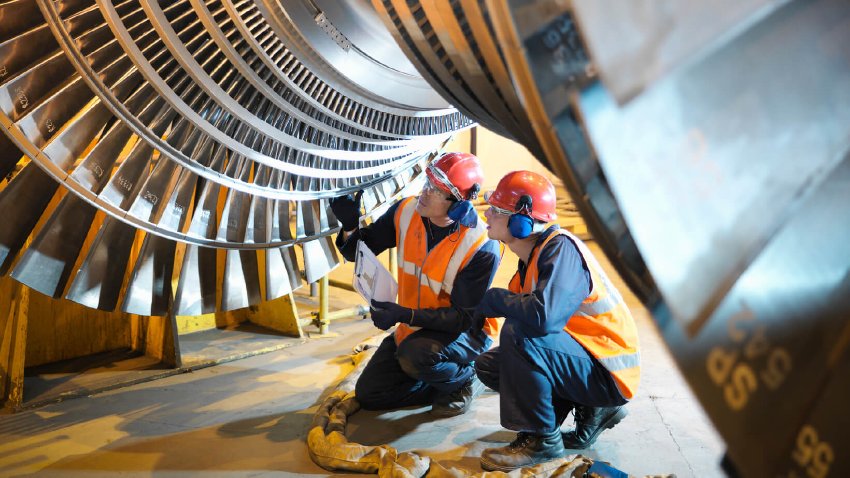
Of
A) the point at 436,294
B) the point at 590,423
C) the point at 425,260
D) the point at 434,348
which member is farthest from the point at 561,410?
the point at 425,260

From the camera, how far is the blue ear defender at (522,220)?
214cm

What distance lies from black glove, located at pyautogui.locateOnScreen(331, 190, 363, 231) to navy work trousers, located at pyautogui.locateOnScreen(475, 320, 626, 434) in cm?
71

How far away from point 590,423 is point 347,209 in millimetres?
1064

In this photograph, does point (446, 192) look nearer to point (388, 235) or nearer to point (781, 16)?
point (388, 235)

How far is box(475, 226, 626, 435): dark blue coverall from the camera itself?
204 centimetres

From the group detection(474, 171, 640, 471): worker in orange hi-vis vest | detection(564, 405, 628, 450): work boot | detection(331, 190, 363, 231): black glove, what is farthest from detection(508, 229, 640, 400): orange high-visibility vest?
detection(331, 190, 363, 231): black glove

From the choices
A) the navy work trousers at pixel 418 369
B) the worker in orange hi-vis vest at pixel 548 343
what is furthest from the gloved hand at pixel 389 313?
the worker in orange hi-vis vest at pixel 548 343

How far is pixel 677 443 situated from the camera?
2264 mm

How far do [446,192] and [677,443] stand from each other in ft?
3.50

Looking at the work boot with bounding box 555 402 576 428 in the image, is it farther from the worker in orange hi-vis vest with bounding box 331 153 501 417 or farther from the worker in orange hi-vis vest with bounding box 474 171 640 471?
the worker in orange hi-vis vest with bounding box 331 153 501 417

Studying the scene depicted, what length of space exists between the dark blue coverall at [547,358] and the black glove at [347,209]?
0.64 m

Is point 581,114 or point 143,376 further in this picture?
point 143,376

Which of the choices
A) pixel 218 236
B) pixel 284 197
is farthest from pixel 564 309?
pixel 218 236

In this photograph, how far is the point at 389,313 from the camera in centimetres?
242
